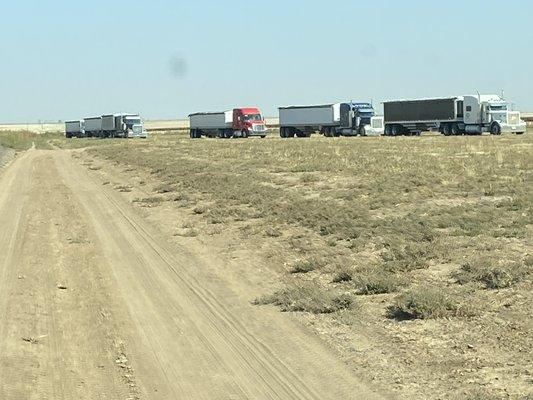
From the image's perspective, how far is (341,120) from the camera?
8206cm

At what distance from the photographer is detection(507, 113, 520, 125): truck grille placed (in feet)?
230

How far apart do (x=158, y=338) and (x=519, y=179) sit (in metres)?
16.4

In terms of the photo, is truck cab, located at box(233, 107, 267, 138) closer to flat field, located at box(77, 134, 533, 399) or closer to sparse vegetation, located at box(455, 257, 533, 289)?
flat field, located at box(77, 134, 533, 399)

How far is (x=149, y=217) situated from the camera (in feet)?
71.4

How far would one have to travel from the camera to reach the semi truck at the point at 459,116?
6975cm

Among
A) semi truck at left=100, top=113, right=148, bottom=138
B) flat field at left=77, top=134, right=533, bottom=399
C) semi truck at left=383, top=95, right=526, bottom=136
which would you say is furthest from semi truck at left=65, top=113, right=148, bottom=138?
flat field at left=77, top=134, right=533, bottom=399

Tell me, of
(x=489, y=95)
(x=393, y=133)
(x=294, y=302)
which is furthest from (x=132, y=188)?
(x=393, y=133)

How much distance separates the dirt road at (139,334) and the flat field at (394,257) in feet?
1.67

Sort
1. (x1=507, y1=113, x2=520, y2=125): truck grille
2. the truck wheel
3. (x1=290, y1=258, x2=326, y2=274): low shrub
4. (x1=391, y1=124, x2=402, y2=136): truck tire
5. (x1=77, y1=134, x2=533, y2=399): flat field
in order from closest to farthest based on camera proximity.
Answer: (x1=77, y1=134, x2=533, y2=399): flat field → (x1=290, y1=258, x2=326, y2=274): low shrub → (x1=507, y1=113, x2=520, y2=125): truck grille → the truck wheel → (x1=391, y1=124, x2=402, y2=136): truck tire

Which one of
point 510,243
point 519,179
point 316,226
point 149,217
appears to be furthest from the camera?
point 519,179

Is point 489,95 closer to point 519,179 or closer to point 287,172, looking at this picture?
point 287,172

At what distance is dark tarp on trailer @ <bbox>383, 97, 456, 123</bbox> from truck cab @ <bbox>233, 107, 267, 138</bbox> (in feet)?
50.3

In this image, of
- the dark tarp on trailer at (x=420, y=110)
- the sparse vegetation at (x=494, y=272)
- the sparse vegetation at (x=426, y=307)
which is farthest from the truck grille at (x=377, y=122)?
the sparse vegetation at (x=426, y=307)

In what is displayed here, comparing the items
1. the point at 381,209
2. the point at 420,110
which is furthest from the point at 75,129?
the point at 381,209
